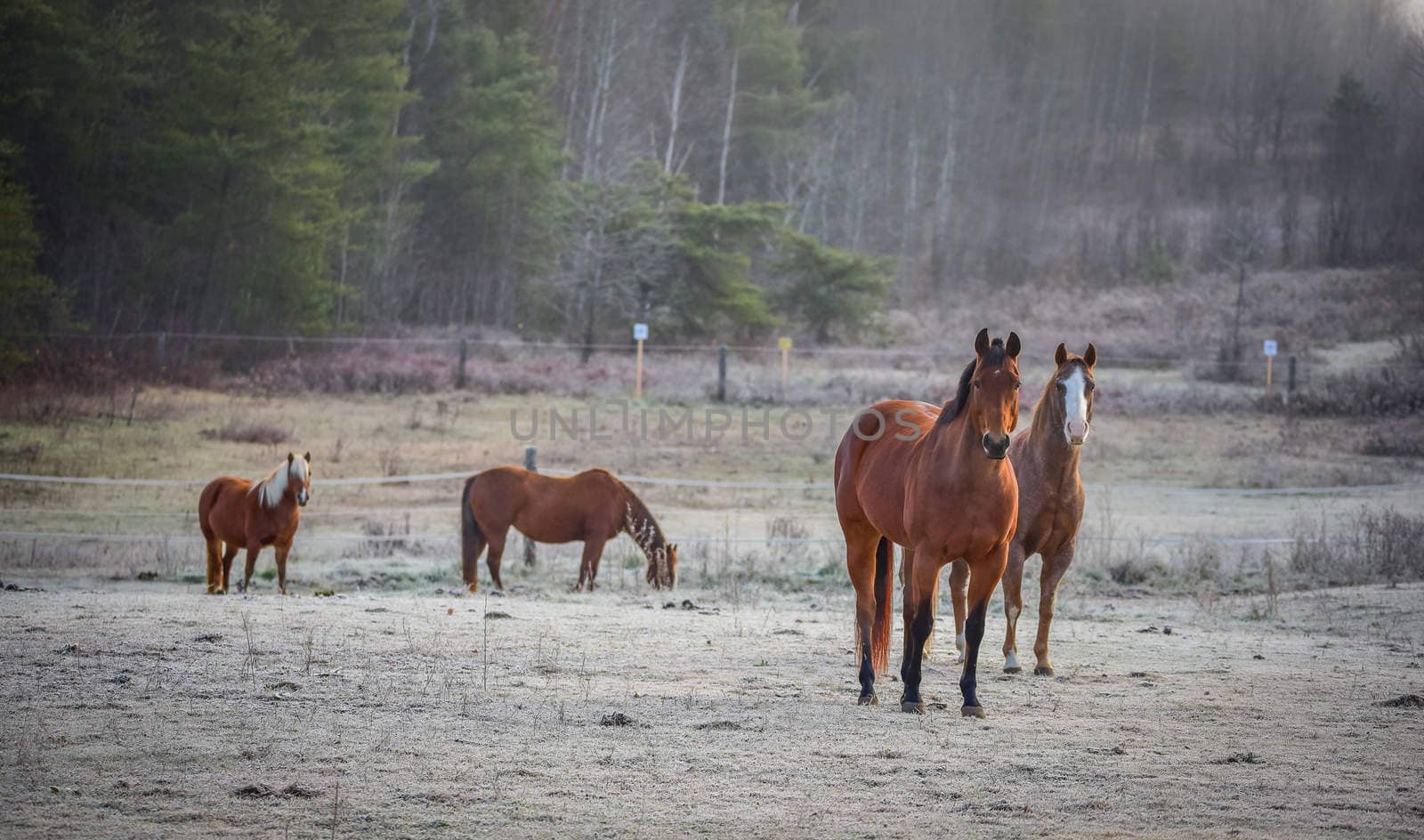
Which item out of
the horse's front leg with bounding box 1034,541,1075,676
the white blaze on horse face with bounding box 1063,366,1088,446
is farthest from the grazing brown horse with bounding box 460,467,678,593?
the white blaze on horse face with bounding box 1063,366,1088,446

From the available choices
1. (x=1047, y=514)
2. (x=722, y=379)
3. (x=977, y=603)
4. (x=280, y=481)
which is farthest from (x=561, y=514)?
(x=722, y=379)

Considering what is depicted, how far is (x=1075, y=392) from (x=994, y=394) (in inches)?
65.3

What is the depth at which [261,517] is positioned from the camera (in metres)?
12.0

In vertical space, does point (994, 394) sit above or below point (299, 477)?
above

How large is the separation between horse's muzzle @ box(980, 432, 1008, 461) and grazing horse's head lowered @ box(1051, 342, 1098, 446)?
146 centimetres

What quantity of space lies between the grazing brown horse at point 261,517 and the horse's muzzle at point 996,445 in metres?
7.64

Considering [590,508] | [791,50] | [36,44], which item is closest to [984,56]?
[791,50]

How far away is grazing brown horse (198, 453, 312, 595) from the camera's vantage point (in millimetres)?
11938

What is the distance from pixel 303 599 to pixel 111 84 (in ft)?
84.2

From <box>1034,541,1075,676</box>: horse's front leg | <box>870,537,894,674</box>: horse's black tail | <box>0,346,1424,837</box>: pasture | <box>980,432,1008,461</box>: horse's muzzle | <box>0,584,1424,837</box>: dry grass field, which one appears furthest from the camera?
<box>1034,541,1075,676</box>: horse's front leg

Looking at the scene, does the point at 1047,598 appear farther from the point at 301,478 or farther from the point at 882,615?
the point at 301,478

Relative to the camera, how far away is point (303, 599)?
33.6ft

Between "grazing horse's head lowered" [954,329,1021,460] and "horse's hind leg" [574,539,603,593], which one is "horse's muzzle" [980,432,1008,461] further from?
"horse's hind leg" [574,539,603,593]

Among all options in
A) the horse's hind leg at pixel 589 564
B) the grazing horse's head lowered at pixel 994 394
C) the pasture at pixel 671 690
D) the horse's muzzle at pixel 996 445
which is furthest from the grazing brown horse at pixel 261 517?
the horse's muzzle at pixel 996 445
